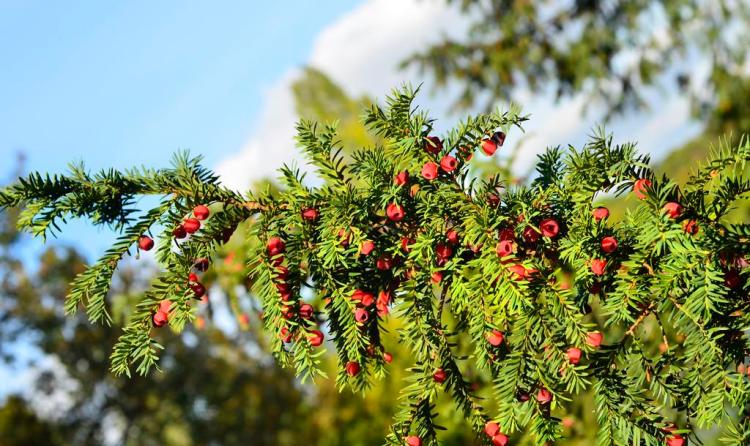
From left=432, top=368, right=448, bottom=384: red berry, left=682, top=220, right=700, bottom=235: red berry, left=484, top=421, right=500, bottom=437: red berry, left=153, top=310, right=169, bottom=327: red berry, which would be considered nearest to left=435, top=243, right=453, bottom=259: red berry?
left=432, top=368, right=448, bottom=384: red berry

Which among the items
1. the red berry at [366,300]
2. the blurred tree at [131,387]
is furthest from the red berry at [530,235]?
the blurred tree at [131,387]

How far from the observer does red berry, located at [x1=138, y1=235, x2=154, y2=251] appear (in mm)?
1444

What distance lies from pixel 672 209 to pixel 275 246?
75cm

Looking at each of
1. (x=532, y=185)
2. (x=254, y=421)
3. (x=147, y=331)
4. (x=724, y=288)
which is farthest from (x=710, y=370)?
(x=254, y=421)

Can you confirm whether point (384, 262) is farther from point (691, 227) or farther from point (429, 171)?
point (691, 227)

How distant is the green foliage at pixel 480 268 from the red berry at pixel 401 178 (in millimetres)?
18

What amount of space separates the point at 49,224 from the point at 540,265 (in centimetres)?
98

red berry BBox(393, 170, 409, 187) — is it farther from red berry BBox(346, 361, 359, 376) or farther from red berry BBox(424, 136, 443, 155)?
red berry BBox(346, 361, 359, 376)

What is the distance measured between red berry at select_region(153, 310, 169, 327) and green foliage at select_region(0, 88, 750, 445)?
0.8 inches

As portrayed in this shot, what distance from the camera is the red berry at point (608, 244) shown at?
1.31m

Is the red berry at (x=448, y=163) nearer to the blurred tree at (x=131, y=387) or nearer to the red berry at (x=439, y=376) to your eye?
the red berry at (x=439, y=376)

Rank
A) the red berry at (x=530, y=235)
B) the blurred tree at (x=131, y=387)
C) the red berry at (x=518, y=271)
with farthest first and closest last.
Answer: the blurred tree at (x=131, y=387), the red berry at (x=530, y=235), the red berry at (x=518, y=271)

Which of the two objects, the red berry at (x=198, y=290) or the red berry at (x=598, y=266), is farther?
the red berry at (x=198, y=290)

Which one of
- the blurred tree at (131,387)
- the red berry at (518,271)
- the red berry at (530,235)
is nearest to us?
the red berry at (518,271)
